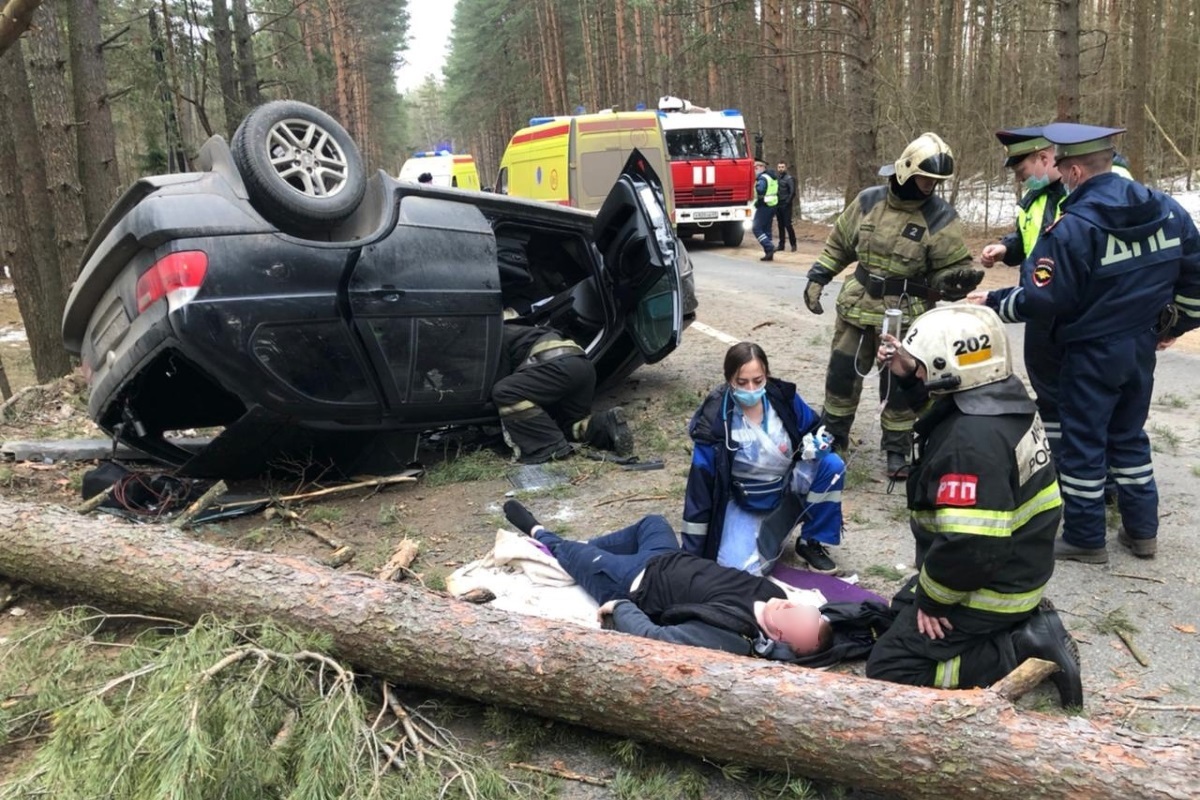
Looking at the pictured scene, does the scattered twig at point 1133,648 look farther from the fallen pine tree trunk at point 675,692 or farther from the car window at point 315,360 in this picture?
the car window at point 315,360

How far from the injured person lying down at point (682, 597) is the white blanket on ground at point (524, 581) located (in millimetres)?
68

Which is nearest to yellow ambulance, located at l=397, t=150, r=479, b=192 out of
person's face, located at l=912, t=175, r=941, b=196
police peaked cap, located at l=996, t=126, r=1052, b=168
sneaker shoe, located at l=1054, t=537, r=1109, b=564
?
person's face, located at l=912, t=175, r=941, b=196

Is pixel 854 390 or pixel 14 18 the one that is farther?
pixel 854 390

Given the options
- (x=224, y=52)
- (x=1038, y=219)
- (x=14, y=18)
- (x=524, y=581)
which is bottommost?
(x=524, y=581)

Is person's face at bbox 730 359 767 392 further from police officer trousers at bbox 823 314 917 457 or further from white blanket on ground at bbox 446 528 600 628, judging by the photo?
police officer trousers at bbox 823 314 917 457

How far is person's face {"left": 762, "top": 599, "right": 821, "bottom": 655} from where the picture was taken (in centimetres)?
300

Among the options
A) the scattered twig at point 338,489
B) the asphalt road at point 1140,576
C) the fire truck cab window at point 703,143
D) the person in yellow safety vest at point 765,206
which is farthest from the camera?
the fire truck cab window at point 703,143

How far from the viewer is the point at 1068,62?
1120 cm

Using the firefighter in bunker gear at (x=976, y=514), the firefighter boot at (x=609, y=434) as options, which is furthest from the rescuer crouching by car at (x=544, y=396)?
the firefighter in bunker gear at (x=976, y=514)

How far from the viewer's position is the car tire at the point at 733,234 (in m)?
18.5

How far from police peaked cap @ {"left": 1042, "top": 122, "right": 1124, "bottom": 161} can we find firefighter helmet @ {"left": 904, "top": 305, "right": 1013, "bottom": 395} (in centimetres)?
133

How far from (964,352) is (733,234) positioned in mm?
16502

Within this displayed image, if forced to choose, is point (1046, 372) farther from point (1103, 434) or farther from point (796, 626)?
point (796, 626)

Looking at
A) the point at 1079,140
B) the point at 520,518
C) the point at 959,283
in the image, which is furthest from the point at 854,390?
the point at 520,518
